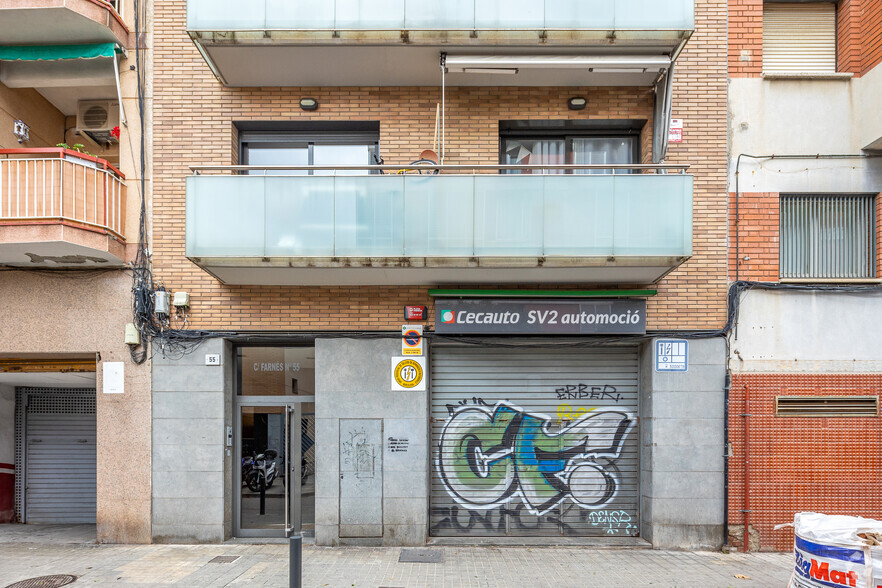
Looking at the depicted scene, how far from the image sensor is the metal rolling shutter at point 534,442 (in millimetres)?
9172

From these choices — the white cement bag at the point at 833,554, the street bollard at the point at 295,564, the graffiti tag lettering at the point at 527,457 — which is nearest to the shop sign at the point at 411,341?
the graffiti tag lettering at the point at 527,457

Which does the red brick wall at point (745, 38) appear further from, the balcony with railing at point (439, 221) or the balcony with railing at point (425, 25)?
the balcony with railing at point (439, 221)

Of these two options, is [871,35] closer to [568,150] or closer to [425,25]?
[568,150]

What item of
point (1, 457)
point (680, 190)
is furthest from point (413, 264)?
point (1, 457)

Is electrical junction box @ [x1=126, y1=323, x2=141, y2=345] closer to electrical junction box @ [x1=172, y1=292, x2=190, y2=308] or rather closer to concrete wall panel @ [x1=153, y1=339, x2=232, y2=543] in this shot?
concrete wall panel @ [x1=153, y1=339, x2=232, y2=543]

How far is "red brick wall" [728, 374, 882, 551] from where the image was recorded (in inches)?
343

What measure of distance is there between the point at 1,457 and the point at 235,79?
7.87 metres

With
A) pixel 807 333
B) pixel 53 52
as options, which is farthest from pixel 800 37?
pixel 53 52

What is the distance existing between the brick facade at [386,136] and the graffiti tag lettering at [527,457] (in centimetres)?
194

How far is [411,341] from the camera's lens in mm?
8992

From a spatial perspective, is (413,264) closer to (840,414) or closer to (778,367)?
(778,367)

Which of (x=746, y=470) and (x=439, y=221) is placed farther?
(x=746, y=470)

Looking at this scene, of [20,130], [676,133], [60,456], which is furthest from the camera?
[60,456]

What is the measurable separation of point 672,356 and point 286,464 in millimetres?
6331
